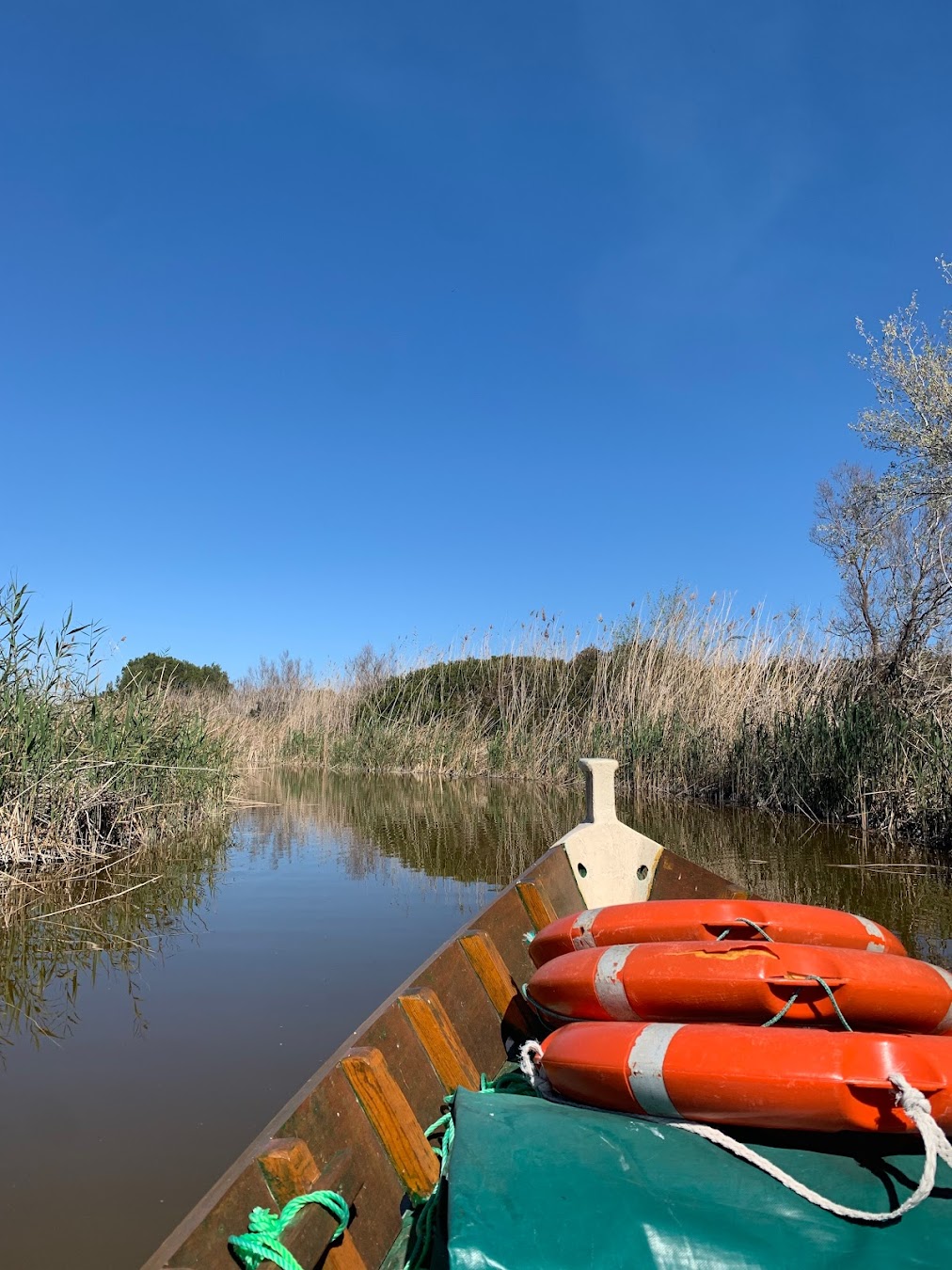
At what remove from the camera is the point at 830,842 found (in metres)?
8.70

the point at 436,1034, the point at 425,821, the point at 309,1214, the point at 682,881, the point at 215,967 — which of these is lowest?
the point at 215,967

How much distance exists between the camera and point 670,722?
1295 cm

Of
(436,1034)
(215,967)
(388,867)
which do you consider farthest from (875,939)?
(388,867)

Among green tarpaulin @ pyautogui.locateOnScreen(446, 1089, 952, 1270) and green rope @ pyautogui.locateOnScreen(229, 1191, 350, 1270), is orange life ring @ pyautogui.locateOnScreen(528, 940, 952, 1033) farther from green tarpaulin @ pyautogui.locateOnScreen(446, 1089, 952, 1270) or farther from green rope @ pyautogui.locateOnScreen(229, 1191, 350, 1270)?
green rope @ pyautogui.locateOnScreen(229, 1191, 350, 1270)

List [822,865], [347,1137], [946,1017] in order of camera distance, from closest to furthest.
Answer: [347,1137], [946,1017], [822,865]

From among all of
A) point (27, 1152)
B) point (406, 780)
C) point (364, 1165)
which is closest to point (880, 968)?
point (364, 1165)

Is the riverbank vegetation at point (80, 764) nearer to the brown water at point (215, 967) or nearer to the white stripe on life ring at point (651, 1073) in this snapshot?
the brown water at point (215, 967)

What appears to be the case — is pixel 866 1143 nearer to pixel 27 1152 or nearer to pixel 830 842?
pixel 27 1152

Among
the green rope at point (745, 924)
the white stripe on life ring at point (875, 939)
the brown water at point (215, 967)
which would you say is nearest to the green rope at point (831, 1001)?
the green rope at point (745, 924)

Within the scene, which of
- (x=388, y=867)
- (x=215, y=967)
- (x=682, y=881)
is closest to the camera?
(x=682, y=881)

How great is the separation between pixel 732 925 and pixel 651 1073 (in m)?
0.86

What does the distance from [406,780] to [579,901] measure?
11704mm

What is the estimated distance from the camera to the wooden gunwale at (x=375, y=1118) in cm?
163

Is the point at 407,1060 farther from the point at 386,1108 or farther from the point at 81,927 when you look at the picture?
the point at 81,927
